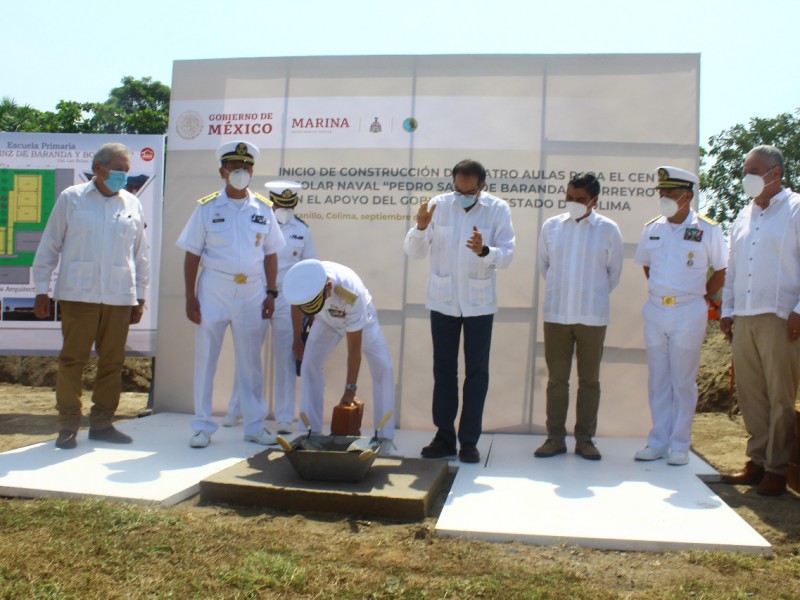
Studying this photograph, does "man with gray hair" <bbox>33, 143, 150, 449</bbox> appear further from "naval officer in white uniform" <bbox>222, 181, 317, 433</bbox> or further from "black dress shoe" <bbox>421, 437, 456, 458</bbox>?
"black dress shoe" <bbox>421, 437, 456, 458</bbox>

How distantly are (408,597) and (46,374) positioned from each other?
719 centimetres

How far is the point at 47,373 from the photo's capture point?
8.77 meters

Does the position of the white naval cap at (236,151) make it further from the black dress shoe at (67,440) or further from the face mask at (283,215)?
the black dress shoe at (67,440)

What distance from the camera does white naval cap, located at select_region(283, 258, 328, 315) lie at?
428cm

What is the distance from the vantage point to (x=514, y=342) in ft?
19.4

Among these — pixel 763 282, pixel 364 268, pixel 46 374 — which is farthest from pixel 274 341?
pixel 46 374

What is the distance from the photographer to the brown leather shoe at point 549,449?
5.04 meters

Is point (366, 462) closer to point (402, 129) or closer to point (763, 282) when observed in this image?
point (763, 282)

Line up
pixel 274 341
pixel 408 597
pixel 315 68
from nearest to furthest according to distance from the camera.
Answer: pixel 408 597 → pixel 274 341 → pixel 315 68

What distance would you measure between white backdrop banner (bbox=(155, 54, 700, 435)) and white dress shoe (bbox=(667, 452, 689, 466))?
91cm

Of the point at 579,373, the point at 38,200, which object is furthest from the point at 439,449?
the point at 38,200

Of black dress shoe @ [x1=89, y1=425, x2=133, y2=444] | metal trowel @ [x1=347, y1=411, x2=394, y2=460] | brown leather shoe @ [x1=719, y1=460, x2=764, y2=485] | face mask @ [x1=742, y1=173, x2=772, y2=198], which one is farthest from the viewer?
black dress shoe @ [x1=89, y1=425, x2=133, y2=444]

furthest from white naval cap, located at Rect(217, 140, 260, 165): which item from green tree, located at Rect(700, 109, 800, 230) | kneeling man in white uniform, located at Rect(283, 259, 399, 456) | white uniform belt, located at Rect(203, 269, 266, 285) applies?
green tree, located at Rect(700, 109, 800, 230)

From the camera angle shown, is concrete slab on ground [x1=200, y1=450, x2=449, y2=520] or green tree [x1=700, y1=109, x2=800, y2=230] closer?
concrete slab on ground [x1=200, y1=450, x2=449, y2=520]
